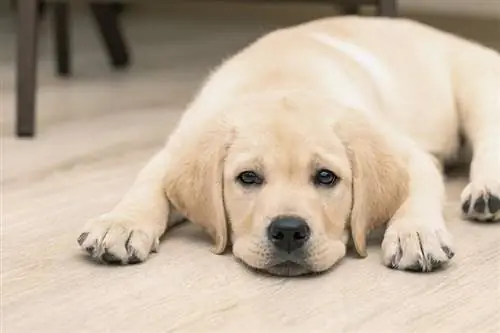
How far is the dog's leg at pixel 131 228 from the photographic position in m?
1.85

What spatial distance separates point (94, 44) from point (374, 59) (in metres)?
2.51

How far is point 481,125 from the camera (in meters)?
2.42

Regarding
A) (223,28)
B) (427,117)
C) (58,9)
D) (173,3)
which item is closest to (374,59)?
(427,117)

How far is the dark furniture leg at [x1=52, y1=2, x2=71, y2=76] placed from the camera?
382 cm

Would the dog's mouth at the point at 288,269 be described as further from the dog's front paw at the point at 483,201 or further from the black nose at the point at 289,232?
the dog's front paw at the point at 483,201

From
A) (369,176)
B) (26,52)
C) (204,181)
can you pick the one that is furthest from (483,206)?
(26,52)

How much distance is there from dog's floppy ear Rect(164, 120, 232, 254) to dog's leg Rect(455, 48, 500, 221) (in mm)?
521

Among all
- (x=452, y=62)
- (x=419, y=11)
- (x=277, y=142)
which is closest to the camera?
(x=277, y=142)

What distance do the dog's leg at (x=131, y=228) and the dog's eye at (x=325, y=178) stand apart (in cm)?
33

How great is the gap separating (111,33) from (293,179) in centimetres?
238

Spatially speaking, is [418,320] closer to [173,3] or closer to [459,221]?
[459,221]

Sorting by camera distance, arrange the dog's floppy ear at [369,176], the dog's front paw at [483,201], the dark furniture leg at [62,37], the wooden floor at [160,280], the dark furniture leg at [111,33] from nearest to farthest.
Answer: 1. the wooden floor at [160,280]
2. the dog's floppy ear at [369,176]
3. the dog's front paw at [483,201]
4. the dark furniture leg at [62,37]
5. the dark furniture leg at [111,33]

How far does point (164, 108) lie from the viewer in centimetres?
345

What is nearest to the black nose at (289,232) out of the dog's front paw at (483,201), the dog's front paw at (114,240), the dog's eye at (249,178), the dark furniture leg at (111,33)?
the dog's eye at (249,178)
